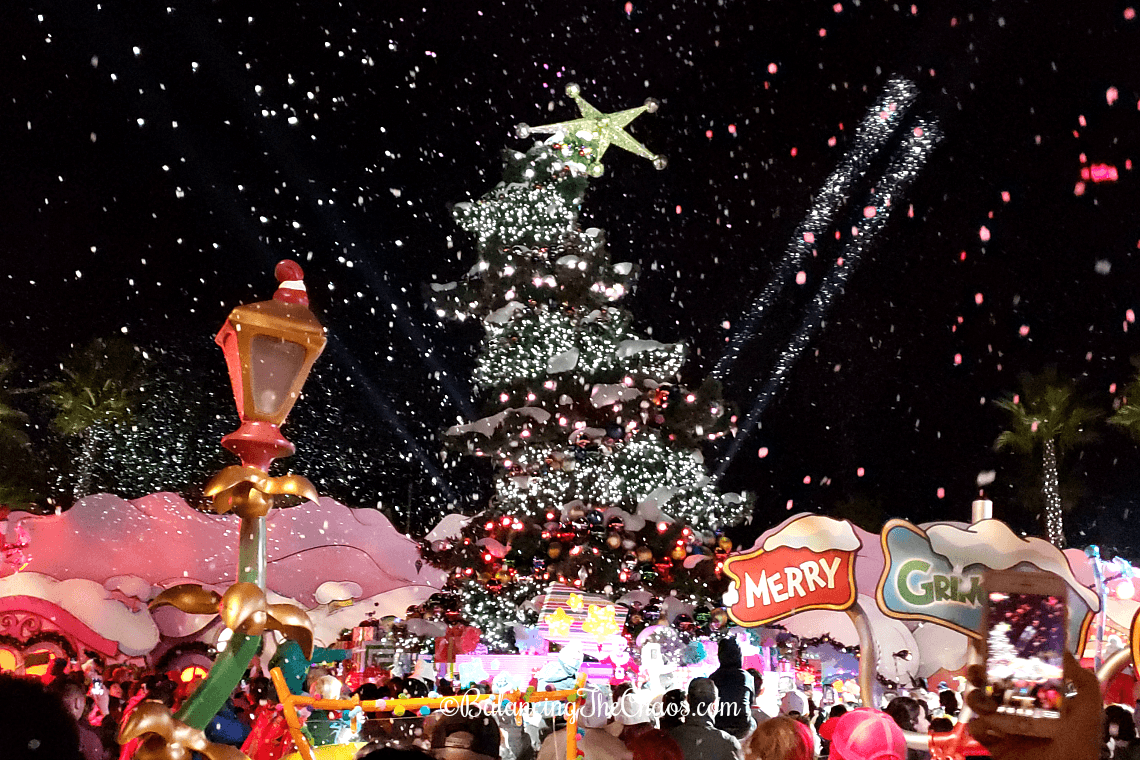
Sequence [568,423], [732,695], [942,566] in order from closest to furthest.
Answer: [732,695] → [942,566] → [568,423]

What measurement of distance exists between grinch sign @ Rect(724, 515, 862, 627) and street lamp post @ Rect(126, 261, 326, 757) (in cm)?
610

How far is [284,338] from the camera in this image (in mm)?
2871

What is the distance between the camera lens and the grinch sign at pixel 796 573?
8.20 m

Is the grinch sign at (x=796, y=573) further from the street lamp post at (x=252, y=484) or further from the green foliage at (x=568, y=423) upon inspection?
the green foliage at (x=568, y=423)

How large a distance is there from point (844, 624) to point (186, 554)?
8.56m

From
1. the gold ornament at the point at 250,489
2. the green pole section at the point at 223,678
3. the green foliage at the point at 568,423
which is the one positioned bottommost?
the green pole section at the point at 223,678

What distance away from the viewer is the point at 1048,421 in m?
35.9

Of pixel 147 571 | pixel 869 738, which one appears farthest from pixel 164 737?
pixel 147 571

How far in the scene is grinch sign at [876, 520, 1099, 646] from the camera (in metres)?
7.73

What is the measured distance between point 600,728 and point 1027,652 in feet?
15.2

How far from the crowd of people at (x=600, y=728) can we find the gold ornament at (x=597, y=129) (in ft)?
34.9

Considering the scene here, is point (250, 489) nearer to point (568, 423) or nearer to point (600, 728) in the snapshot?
point (600, 728)

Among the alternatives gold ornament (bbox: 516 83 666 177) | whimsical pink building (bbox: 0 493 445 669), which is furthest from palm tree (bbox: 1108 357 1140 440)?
whimsical pink building (bbox: 0 493 445 669)

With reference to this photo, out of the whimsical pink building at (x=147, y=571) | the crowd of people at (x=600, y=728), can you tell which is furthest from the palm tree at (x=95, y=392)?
the crowd of people at (x=600, y=728)
